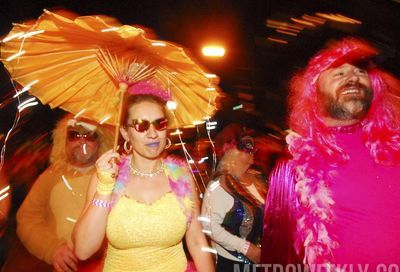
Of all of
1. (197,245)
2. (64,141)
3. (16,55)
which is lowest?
(197,245)

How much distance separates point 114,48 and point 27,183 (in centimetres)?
260

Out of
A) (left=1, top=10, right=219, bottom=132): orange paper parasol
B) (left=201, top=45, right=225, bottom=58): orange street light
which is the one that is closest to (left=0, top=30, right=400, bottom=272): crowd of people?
(left=1, top=10, right=219, bottom=132): orange paper parasol

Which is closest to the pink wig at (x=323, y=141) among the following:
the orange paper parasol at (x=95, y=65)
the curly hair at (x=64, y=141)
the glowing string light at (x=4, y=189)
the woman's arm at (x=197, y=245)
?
the woman's arm at (x=197, y=245)

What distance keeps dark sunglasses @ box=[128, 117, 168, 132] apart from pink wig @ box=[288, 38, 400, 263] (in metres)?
0.92

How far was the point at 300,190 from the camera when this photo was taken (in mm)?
2537

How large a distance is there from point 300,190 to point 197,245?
2.47 feet

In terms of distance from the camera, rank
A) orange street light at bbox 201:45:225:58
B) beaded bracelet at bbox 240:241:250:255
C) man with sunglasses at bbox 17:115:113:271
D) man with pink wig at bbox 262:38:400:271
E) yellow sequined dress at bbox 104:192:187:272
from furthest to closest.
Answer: orange street light at bbox 201:45:225:58, beaded bracelet at bbox 240:241:250:255, man with sunglasses at bbox 17:115:113:271, yellow sequined dress at bbox 104:192:187:272, man with pink wig at bbox 262:38:400:271

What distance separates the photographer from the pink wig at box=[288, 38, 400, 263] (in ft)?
7.86

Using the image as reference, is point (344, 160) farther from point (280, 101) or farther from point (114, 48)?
point (280, 101)

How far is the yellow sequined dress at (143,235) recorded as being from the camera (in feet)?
7.81

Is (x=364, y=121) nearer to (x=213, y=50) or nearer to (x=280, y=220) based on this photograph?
(x=280, y=220)

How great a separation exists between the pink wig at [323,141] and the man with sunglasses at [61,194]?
Answer: 1.73m

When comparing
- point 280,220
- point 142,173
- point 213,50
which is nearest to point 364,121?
point 280,220

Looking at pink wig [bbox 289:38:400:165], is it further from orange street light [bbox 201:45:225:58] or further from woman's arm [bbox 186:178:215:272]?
orange street light [bbox 201:45:225:58]
